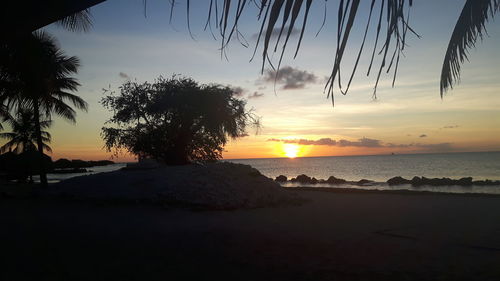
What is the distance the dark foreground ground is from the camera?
5.09 meters

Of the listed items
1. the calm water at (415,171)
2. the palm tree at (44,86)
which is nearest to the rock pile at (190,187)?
the palm tree at (44,86)

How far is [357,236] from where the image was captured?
7262mm

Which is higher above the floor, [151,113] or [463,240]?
[151,113]

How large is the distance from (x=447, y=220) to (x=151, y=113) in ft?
45.3

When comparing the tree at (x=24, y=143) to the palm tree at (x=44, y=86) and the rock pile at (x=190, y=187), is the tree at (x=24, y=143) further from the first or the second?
the rock pile at (x=190, y=187)

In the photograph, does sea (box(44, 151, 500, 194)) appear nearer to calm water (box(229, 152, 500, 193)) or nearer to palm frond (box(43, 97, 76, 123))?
calm water (box(229, 152, 500, 193))

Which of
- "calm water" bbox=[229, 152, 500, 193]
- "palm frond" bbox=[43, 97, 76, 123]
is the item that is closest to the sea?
"calm water" bbox=[229, 152, 500, 193]

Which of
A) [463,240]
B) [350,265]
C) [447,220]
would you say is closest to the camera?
[350,265]

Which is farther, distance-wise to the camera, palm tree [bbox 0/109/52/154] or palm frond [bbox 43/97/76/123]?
palm tree [bbox 0/109/52/154]

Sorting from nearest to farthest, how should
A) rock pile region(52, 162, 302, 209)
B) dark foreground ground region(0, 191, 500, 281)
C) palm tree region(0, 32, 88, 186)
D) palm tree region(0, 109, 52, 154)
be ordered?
1. dark foreground ground region(0, 191, 500, 281)
2. rock pile region(52, 162, 302, 209)
3. palm tree region(0, 32, 88, 186)
4. palm tree region(0, 109, 52, 154)

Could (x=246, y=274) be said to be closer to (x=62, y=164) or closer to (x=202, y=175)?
(x=202, y=175)

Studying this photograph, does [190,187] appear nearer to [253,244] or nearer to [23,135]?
[253,244]

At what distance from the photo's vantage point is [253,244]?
672cm

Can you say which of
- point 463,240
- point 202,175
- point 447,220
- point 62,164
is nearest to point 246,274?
point 463,240
